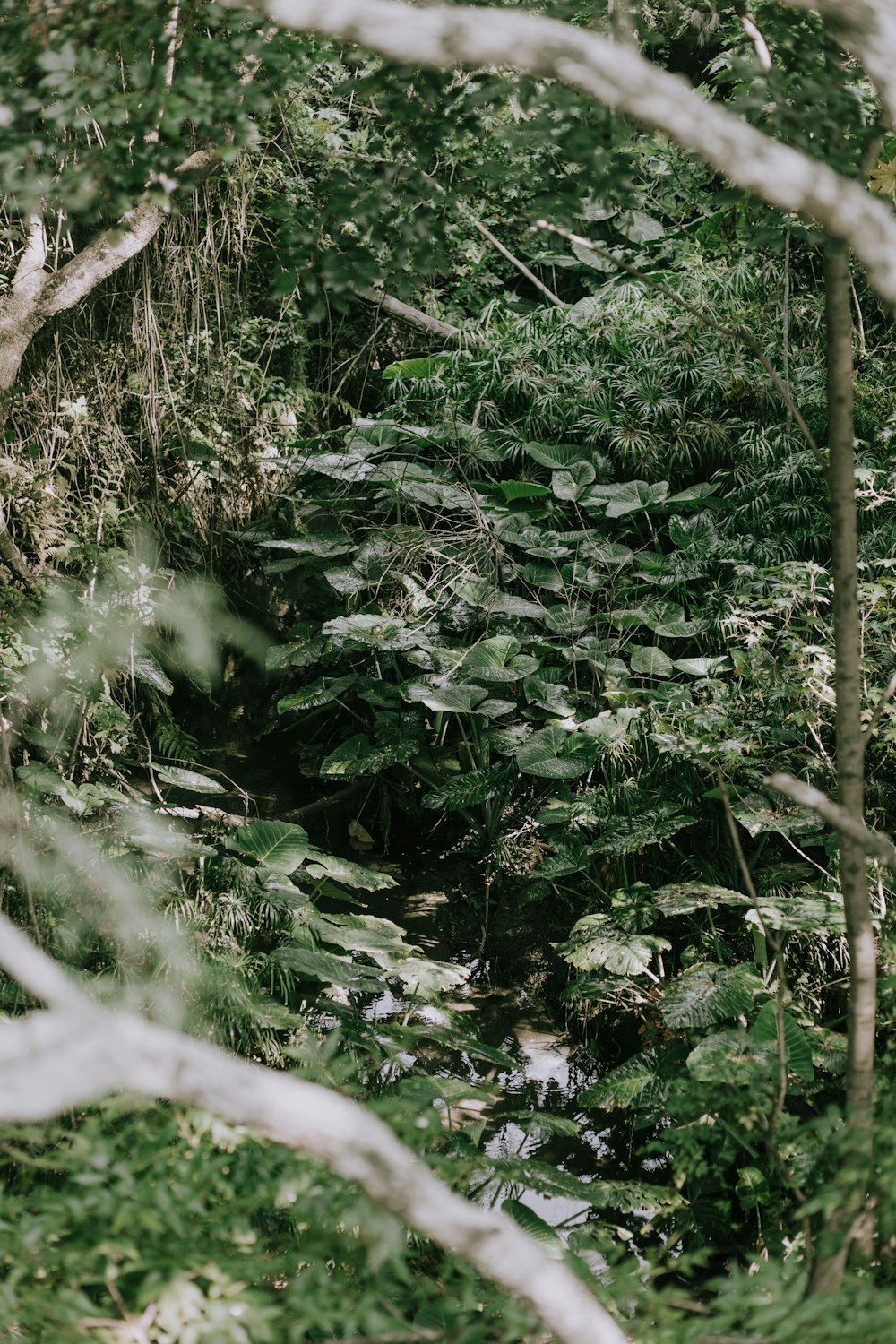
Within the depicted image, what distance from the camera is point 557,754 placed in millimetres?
3719

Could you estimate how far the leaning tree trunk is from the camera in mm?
1647

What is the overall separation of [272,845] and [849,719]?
2018 millimetres

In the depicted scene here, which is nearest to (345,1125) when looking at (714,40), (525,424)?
(525,424)

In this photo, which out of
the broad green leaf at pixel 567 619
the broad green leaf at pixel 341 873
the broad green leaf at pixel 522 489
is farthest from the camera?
the broad green leaf at pixel 522 489

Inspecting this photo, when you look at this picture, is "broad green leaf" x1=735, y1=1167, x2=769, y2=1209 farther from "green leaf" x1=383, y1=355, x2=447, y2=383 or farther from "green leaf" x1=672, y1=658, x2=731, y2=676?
"green leaf" x1=383, y1=355, x2=447, y2=383

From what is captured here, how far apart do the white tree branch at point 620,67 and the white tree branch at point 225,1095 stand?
104 cm

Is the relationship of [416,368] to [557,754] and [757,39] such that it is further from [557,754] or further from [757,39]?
[757,39]

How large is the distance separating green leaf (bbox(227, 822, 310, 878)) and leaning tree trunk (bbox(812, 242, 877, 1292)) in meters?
1.90

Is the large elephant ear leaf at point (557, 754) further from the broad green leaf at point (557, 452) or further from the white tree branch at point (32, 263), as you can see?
the white tree branch at point (32, 263)

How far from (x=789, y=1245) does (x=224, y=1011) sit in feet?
4.56

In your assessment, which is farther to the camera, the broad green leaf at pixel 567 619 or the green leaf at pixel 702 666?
the broad green leaf at pixel 567 619

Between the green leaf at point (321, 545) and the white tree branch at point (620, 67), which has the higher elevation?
the white tree branch at point (620, 67)

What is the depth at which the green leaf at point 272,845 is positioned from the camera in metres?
3.25

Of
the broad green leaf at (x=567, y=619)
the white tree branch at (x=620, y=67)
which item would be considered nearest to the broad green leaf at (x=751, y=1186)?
the white tree branch at (x=620, y=67)
